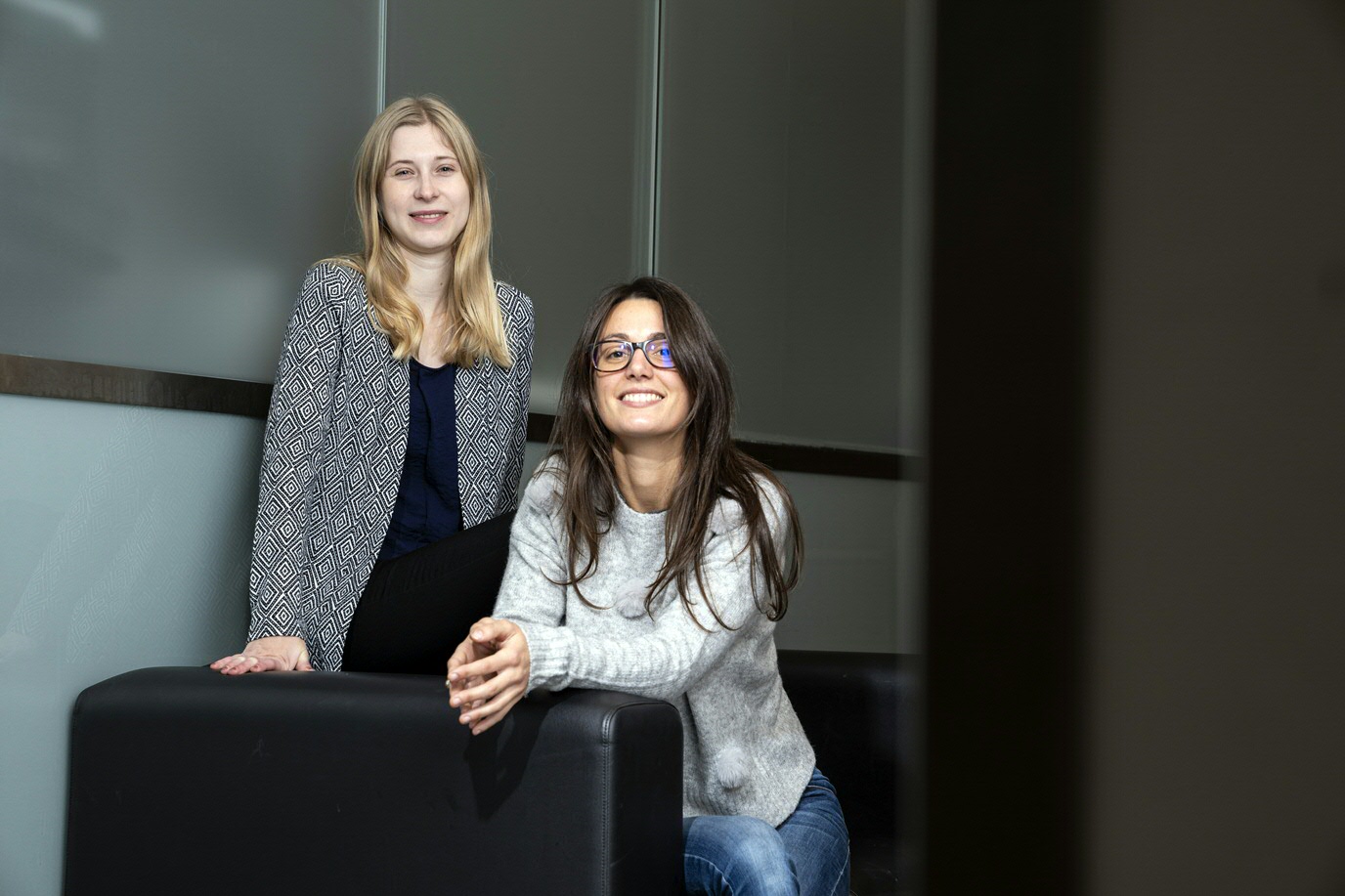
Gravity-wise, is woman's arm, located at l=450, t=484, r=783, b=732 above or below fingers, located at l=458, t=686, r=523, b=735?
above

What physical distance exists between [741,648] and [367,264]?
87 centimetres

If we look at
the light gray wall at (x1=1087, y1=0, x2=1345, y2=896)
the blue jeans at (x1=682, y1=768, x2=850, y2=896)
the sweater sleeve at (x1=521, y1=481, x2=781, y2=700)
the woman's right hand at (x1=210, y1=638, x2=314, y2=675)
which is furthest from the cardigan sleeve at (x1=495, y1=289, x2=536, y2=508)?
the light gray wall at (x1=1087, y1=0, x2=1345, y2=896)

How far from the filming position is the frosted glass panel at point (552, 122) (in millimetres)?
2580

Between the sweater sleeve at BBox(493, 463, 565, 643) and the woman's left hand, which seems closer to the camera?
the woman's left hand

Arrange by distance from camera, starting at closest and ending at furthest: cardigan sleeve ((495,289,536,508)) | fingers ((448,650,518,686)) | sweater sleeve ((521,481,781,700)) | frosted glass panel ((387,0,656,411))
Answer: fingers ((448,650,518,686)), sweater sleeve ((521,481,781,700)), cardigan sleeve ((495,289,536,508)), frosted glass panel ((387,0,656,411))

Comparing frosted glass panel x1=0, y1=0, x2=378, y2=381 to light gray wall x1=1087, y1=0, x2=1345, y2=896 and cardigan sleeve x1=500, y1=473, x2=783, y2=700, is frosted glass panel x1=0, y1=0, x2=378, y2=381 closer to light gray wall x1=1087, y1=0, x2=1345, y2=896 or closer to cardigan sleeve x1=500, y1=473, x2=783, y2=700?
cardigan sleeve x1=500, y1=473, x2=783, y2=700

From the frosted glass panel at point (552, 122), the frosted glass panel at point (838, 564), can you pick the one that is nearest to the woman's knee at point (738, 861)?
the frosted glass panel at point (552, 122)

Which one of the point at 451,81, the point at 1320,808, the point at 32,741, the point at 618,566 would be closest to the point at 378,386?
the point at 618,566

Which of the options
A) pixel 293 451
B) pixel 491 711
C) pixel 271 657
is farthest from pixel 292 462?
pixel 491 711

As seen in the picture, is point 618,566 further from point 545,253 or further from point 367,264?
point 545,253

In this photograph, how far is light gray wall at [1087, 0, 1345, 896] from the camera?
129 millimetres

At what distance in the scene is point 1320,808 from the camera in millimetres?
126

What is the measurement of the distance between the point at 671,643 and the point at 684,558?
130mm

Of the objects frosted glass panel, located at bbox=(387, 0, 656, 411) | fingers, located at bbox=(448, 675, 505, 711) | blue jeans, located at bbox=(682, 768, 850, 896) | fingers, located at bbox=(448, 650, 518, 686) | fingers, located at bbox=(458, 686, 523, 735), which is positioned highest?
frosted glass panel, located at bbox=(387, 0, 656, 411)
